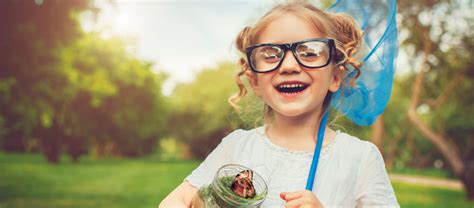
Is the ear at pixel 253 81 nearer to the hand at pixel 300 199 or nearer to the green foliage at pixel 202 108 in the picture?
the hand at pixel 300 199

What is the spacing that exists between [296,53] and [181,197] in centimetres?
59

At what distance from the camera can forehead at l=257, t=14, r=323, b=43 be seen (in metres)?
1.62

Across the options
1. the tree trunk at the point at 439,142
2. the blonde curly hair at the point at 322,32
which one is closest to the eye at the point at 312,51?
the blonde curly hair at the point at 322,32

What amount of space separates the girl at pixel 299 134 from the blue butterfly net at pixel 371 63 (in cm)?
11

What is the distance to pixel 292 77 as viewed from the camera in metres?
1.58

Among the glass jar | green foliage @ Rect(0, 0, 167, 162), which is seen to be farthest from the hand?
green foliage @ Rect(0, 0, 167, 162)

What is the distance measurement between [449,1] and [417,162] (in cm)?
2007

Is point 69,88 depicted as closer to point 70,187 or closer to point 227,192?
point 70,187

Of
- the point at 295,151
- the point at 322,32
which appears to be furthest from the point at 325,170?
the point at 322,32

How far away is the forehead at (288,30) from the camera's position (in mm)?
1617

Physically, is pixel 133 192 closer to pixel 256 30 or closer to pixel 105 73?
pixel 105 73

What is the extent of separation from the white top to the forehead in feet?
1.18

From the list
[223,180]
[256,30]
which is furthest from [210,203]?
[256,30]

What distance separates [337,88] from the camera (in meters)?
1.79
